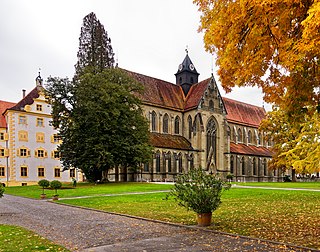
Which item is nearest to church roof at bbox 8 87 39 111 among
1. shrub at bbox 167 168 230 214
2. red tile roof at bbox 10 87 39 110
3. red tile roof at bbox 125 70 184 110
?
red tile roof at bbox 10 87 39 110

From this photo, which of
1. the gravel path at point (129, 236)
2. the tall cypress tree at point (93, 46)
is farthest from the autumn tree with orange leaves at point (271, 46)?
the tall cypress tree at point (93, 46)

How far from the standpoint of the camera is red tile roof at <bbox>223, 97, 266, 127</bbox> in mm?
63706

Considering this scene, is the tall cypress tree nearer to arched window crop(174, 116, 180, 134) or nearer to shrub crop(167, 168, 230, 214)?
arched window crop(174, 116, 180, 134)

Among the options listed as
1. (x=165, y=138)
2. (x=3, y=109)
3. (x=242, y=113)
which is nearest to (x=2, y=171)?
(x=3, y=109)

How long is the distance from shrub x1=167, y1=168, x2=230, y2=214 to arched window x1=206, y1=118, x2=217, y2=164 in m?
41.6

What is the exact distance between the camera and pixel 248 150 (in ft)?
199

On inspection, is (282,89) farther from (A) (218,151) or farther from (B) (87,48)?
(A) (218,151)

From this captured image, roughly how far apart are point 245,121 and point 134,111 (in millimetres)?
35949

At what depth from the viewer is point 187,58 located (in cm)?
5881

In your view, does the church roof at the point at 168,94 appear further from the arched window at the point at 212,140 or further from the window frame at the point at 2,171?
the window frame at the point at 2,171

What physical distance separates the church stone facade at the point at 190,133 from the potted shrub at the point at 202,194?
104 ft

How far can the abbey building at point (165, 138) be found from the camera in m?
44.2

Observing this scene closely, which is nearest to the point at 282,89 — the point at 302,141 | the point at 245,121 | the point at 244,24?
the point at 244,24

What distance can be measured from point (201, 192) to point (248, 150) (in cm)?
5331
